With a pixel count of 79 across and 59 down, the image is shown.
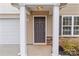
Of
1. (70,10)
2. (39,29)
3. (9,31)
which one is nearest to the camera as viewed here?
(9,31)

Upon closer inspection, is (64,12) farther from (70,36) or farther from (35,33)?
(35,33)

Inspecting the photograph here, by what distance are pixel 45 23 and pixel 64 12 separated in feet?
5.28

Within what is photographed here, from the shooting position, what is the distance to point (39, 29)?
38.8ft

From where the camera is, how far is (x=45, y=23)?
38.3 feet

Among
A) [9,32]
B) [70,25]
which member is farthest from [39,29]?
[9,32]

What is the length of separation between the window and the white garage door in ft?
9.49

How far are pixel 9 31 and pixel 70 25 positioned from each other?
3954mm

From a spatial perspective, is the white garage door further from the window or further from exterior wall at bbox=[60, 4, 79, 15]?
the window

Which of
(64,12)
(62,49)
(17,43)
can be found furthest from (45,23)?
(62,49)

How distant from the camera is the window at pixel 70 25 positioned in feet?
36.1

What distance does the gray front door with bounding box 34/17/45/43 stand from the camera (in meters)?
A: 11.7

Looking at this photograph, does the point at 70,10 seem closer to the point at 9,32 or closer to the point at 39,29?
the point at 39,29

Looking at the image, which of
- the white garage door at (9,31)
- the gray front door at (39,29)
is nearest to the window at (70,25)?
the gray front door at (39,29)

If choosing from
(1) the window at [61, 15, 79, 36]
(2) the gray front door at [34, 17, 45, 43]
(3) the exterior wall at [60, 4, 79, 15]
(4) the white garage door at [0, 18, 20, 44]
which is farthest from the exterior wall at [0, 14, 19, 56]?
(1) the window at [61, 15, 79, 36]
